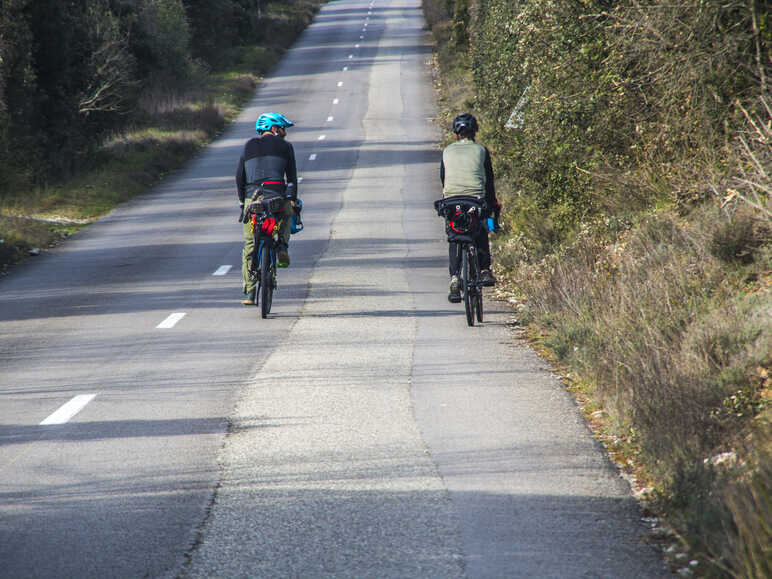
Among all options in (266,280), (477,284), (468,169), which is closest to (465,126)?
(468,169)

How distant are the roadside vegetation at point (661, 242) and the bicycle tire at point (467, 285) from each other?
622 mm

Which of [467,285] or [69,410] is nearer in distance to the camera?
[69,410]

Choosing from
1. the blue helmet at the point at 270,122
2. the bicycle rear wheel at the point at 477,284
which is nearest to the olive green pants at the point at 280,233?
the blue helmet at the point at 270,122

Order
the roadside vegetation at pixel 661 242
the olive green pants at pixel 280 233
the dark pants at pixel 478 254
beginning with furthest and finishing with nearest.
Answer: the olive green pants at pixel 280 233 < the dark pants at pixel 478 254 < the roadside vegetation at pixel 661 242

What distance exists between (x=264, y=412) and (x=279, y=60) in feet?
213

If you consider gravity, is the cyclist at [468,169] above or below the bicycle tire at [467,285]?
above

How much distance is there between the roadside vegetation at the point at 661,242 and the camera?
226 inches

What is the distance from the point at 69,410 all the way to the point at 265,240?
4.57 meters

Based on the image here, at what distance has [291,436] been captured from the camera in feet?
24.2

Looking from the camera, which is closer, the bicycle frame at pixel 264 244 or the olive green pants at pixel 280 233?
the bicycle frame at pixel 264 244

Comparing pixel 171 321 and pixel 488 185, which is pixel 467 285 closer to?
pixel 488 185

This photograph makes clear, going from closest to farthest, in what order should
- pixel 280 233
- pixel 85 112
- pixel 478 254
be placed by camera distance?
pixel 478 254 < pixel 280 233 < pixel 85 112

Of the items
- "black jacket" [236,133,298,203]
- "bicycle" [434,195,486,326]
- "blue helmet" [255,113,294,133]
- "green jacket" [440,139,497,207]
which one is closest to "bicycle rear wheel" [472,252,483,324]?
"bicycle" [434,195,486,326]

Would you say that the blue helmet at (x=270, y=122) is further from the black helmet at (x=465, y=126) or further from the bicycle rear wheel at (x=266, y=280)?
the black helmet at (x=465, y=126)
